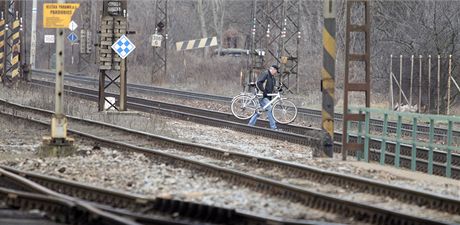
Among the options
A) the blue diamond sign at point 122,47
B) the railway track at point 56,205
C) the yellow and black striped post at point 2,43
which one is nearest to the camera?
the railway track at point 56,205

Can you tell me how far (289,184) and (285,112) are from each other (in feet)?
48.8

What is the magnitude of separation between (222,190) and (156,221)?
289cm

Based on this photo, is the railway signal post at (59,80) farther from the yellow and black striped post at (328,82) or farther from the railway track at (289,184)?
the yellow and black striped post at (328,82)

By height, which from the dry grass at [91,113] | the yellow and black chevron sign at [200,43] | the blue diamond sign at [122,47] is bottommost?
the dry grass at [91,113]

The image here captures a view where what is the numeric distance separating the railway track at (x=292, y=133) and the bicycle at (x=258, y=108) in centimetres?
40

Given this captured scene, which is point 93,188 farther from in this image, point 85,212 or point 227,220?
point 227,220

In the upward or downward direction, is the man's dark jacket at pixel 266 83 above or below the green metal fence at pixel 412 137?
above

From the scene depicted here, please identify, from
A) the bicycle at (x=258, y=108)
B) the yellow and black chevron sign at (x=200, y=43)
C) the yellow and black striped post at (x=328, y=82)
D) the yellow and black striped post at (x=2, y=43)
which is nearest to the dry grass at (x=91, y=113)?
the bicycle at (x=258, y=108)

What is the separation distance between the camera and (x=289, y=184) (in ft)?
39.5

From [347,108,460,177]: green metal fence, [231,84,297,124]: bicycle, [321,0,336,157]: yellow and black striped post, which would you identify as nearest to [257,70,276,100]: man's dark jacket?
[231,84,297,124]: bicycle

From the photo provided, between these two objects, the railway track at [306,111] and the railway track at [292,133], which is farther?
the railway track at [306,111]

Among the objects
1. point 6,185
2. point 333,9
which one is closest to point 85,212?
point 6,185

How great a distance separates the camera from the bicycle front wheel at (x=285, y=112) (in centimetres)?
2681

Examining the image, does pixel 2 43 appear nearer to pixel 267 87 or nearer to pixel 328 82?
pixel 267 87
